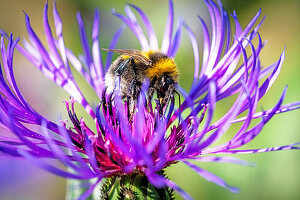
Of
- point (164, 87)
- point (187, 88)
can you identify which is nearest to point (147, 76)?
point (164, 87)

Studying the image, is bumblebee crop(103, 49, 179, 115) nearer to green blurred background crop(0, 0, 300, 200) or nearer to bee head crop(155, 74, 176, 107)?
bee head crop(155, 74, 176, 107)

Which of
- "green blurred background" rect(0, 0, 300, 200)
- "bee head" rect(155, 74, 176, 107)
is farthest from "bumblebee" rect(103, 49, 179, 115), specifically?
"green blurred background" rect(0, 0, 300, 200)

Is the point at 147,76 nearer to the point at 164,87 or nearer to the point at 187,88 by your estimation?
the point at 164,87

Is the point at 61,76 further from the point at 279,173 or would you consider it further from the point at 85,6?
the point at 85,6

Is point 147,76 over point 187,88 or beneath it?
over

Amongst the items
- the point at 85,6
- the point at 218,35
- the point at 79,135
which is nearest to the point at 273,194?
the point at 218,35

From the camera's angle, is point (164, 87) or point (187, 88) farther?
point (187, 88)
